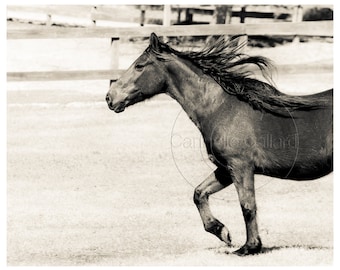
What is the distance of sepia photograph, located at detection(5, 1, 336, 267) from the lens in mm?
6781

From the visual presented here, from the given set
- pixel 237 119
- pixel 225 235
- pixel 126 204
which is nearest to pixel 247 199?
pixel 225 235

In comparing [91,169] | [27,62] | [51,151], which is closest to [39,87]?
[27,62]

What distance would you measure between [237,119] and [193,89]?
0.51 metres

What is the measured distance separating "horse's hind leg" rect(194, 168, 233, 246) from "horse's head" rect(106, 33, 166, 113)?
0.94 meters

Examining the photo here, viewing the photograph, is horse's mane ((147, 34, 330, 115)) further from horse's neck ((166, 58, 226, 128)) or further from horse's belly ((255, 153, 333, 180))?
horse's belly ((255, 153, 333, 180))

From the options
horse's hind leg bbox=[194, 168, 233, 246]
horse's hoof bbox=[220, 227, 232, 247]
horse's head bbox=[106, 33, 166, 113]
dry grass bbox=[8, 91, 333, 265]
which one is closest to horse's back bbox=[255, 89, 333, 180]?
horse's hind leg bbox=[194, 168, 233, 246]

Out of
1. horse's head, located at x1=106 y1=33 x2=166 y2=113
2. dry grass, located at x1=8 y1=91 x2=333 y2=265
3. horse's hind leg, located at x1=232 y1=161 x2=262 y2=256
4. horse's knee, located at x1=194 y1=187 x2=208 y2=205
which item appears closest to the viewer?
horse's hind leg, located at x1=232 y1=161 x2=262 y2=256

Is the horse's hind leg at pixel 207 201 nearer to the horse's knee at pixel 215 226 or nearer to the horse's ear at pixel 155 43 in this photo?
the horse's knee at pixel 215 226

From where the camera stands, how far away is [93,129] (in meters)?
14.4

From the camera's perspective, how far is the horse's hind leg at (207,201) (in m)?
6.82

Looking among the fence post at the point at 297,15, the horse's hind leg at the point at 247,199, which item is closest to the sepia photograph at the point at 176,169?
the horse's hind leg at the point at 247,199

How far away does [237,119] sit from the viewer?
22.3 ft

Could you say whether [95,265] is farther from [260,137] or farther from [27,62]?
[27,62]

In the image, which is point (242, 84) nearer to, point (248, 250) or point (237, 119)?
point (237, 119)
